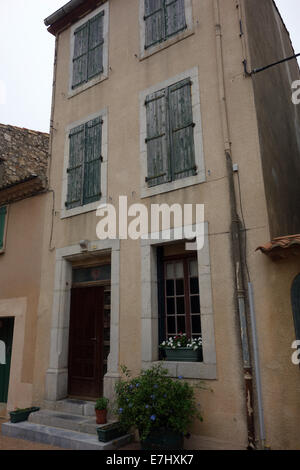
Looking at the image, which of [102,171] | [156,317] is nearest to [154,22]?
[102,171]

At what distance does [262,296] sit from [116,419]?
118 inches

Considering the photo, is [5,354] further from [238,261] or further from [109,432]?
[238,261]

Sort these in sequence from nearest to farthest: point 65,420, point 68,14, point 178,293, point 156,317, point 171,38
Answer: point 65,420
point 156,317
point 178,293
point 171,38
point 68,14

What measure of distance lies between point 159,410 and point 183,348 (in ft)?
3.48

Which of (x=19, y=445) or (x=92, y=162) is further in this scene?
(x=92, y=162)

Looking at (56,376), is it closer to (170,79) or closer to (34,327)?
(34,327)

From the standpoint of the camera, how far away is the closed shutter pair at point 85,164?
23.6 ft

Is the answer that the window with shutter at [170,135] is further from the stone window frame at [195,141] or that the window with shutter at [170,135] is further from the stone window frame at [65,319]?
the stone window frame at [65,319]

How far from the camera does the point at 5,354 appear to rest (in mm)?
8211

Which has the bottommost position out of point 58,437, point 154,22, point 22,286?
point 58,437

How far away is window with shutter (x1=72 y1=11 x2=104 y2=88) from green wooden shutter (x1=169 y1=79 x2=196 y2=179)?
2.40m

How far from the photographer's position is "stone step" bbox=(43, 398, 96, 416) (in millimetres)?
5922

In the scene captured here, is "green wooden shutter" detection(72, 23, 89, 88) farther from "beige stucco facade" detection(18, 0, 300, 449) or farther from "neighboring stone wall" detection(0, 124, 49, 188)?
"neighboring stone wall" detection(0, 124, 49, 188)

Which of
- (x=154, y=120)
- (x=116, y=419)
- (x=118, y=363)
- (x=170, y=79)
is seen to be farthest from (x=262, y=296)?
(x=170, y=79)
